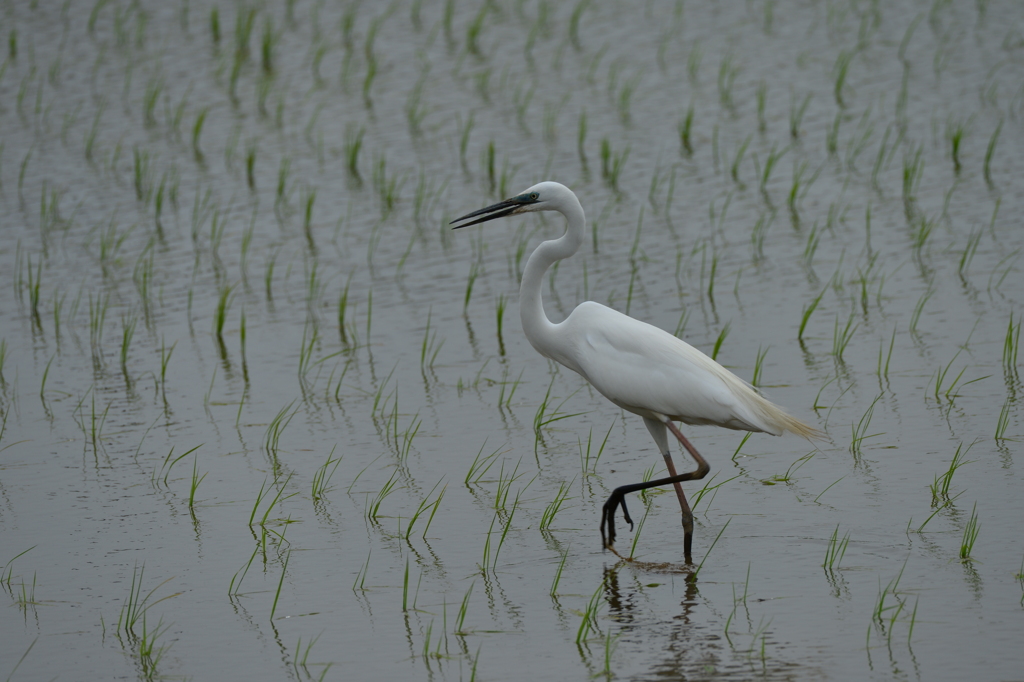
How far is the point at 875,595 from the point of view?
457 centimetres

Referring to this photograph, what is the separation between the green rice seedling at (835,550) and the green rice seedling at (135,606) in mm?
2581

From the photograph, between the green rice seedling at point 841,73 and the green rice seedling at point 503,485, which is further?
the green rice seedling at point 841,73

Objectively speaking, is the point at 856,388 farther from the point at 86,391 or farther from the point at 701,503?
the point at 86,391

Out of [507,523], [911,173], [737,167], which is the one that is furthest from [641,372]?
[737,167]

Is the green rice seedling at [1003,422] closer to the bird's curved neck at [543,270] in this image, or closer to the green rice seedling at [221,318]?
the bird's curved neck at [543,270]

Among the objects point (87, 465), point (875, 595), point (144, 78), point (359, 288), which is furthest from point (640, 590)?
point (144, 78)

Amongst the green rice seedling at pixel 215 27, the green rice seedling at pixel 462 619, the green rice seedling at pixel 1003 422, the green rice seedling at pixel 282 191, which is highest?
the green rice seedling at pixel 215 27

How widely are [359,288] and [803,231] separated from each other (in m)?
3.44

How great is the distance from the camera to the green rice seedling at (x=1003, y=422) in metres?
5.75

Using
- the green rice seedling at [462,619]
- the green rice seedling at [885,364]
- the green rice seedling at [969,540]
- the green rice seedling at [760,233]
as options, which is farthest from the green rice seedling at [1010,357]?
the green rice seedling at [462,619]

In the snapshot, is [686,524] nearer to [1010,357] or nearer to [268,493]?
[268,493]

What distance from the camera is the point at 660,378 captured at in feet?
16.9

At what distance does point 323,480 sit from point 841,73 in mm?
8505

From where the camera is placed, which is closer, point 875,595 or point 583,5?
point 875,595
